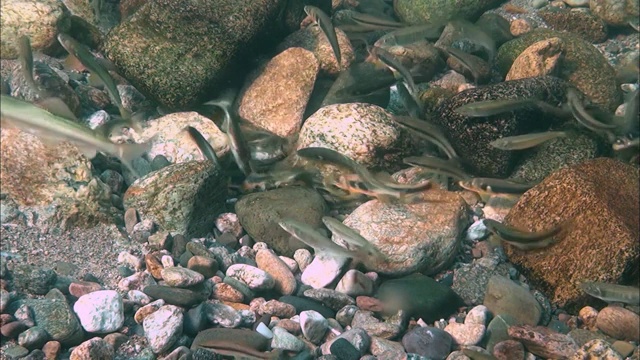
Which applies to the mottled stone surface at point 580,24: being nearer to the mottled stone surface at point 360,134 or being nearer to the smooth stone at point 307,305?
the mottled stone surface at point 360,134

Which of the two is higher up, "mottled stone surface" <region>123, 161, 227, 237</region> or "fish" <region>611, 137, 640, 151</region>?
"fish" <region>611, 137, 640, 151</region>

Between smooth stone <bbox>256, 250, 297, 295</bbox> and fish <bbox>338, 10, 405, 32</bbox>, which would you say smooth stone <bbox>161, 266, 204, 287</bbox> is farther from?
fish <bbox>338, 10, 405, 32</bbox>

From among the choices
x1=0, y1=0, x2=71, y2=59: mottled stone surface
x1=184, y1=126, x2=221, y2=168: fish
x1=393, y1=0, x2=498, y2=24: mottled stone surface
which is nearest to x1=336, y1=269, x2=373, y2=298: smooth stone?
x1=184, y1=126, x2=221, y2=168: fish

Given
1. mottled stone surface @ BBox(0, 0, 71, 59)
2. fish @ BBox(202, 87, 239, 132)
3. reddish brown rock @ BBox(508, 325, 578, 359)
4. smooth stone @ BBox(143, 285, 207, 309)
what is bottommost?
reddish brown rock @ BBox(508, 325, 578, 359)

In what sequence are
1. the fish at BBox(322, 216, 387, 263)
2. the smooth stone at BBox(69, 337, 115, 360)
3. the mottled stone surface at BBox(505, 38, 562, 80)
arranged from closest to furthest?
the smooth stone at BBox(69, 337, 115, 360)
the fish at BBox(322, 216, 387, 263)
the mottled stone surface at BBox(505, 38, 562, 80)

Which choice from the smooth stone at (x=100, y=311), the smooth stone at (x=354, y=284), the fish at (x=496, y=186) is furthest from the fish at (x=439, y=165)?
the smooth stone at (x=100, y=311)

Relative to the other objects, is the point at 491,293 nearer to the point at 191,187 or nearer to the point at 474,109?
the point at 474,109

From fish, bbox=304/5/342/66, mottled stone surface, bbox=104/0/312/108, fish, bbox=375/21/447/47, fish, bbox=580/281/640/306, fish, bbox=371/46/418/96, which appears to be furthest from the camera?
fish, bbox=375/21/447/47
